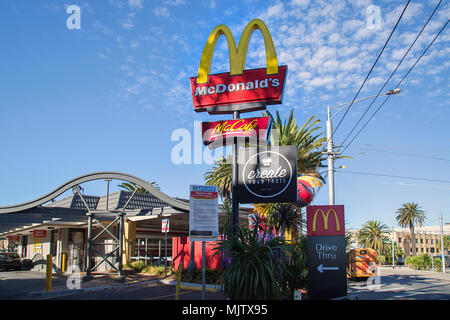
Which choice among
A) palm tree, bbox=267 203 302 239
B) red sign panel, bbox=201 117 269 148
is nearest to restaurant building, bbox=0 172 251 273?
palm tree, bbox=267 203 302 239

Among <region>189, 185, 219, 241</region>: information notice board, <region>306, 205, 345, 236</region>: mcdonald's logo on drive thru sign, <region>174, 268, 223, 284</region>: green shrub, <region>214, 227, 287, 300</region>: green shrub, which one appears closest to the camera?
<region>214, 227, 287, 300</region>: green shrub

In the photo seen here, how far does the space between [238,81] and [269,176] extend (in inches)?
140

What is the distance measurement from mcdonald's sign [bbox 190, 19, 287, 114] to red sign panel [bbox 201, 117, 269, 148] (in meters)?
0.55

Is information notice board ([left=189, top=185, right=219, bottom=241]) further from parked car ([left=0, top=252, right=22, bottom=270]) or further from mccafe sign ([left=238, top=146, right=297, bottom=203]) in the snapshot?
parked car ([left=0, top=252, right=22, bottom=270])

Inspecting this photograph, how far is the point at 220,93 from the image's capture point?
13492mm

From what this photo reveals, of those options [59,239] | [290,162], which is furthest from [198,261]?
[59,239]

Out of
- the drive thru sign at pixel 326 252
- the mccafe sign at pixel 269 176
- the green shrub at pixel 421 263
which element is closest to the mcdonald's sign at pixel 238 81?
the mccafe sign at pixel 269 176

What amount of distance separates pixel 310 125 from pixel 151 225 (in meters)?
15.9

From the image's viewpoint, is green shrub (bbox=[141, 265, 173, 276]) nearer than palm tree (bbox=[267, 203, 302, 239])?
No

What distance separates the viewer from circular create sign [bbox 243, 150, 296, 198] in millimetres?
12336

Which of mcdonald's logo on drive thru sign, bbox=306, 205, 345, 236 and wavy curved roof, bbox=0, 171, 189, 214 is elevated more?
wavy curved roof, bbox=0, 171, 189, 214

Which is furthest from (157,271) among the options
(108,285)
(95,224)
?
(95,224)
